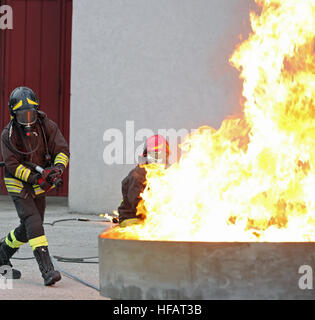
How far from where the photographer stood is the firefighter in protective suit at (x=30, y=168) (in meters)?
5.99

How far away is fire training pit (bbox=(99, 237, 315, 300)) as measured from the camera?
170 inches

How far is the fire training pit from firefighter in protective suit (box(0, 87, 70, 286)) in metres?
1.73

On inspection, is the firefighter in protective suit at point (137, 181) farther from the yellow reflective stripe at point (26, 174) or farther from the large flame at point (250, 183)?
the yellow reflective stripe at point (26, 174)

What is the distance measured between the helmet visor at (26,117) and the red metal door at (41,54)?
713 cm

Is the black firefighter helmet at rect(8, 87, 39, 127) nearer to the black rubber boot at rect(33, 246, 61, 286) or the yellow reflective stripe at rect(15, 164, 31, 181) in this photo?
the yellow reflective stripe at rect(15, 164, 31, 181)

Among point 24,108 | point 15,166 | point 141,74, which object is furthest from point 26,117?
point 141,74

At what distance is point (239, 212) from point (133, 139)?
5.96 metres

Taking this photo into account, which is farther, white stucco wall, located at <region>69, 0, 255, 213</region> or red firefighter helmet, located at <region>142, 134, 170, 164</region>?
white stucco wall, located at <region>69, 0, 255, 213</region>

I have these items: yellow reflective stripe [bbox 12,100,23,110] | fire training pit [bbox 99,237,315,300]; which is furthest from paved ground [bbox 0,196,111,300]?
yellow reflective stripe [bbox 12,100,23,110]

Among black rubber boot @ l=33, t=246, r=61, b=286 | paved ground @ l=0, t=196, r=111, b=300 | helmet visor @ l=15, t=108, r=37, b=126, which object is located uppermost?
helmet visor @ l=15, t=108, r=37, b=126

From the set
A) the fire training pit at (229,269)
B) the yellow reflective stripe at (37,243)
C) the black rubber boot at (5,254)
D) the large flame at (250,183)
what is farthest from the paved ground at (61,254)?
the fire training pit at (229,269)

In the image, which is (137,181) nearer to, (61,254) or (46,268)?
(46,268)
